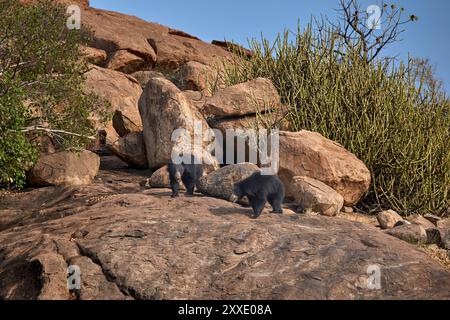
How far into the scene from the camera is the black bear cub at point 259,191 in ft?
26.2

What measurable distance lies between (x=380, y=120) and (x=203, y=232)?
830cm

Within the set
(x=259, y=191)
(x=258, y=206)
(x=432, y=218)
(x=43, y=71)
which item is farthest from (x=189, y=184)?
(x=43, y=71)

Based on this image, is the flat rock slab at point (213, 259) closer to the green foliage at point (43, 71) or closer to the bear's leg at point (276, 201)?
the bear's leg at point (276, 201)

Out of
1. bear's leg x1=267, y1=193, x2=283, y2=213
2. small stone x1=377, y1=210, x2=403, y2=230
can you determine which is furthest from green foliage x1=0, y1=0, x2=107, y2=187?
small stone x1=377, y1=210, x2=403, y2=230

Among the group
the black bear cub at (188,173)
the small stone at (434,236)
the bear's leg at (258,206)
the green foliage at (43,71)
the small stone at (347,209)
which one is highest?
the green foliage at (43,71)

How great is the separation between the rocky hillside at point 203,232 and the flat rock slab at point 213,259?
2 centimetres

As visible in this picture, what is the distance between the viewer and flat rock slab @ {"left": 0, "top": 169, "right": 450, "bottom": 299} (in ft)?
19.2

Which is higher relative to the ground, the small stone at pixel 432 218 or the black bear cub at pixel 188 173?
the black bear cub at pixel 188 173

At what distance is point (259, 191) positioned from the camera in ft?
26.7

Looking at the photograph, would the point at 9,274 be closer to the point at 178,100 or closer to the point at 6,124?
the point at 6,124

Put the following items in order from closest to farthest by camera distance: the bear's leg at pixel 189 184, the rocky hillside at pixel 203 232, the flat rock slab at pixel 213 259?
the flat rock slab at pixel 213 259 → the rocky hillside at pixel 203 232 → the bear's leg at pixel 189 184

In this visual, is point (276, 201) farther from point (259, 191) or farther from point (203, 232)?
point (203, 232)

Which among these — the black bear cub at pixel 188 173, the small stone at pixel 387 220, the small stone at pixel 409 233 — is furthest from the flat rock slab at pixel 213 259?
the small stone at pixel 387 220

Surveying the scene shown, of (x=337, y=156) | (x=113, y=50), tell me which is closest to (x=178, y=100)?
(x=337, y=156)
